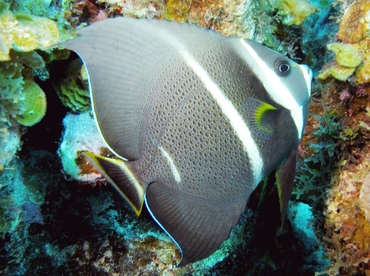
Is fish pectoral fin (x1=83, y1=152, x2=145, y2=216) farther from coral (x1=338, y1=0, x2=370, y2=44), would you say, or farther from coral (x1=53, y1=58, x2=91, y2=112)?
coral (x1=338, y1=0, x2=370, y2=44)

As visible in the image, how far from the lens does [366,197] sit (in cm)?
181

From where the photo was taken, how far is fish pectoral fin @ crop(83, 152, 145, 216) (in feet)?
4.19

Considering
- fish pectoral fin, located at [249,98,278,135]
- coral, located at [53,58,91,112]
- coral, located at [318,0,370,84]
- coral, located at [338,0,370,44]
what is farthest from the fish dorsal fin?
coral, located at [338,0,370,44]

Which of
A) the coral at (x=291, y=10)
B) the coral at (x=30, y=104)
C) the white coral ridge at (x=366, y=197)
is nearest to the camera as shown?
the coral at (x=30, y=104)

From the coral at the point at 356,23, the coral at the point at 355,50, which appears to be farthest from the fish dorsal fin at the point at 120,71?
the coral at the point at 356,23

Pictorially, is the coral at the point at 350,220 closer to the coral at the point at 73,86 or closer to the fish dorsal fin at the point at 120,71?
the fish dorsal fin at the point at 120,71

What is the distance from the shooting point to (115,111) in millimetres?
1294

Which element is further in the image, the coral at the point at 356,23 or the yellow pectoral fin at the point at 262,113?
the coral at the point at 356,23

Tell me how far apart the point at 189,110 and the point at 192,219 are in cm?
53

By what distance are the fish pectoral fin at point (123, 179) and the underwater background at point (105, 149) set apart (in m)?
0.70

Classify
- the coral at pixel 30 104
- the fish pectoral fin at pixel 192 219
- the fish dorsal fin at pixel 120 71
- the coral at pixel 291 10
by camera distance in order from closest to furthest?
1. the fish dorsal fin at pixel 120 71
2. the fish pectoral fin at pixel 192 219
3. the coral at pixel 30 104
4. the coral at pixel 291 10

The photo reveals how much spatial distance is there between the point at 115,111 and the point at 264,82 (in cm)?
67

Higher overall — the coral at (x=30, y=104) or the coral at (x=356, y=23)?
the coral at (x=356, y=23)

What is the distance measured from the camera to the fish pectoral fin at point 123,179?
50.3 inches
